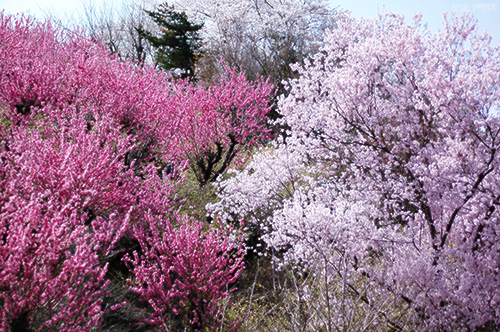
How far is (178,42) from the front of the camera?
722 inches

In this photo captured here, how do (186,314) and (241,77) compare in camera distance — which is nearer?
(186,314)

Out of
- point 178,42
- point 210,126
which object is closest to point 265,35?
point 178,42

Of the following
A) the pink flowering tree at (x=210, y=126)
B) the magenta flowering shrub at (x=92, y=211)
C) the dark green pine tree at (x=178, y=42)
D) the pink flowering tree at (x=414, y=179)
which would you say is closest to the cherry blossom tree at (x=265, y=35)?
the dark green pine tree at (x=178, y=42)

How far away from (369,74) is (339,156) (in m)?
1.02

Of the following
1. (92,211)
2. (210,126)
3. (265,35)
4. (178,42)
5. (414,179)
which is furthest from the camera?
(178,42)

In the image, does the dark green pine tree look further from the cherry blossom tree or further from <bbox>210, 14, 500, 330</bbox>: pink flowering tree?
<bbox>210, 14, 500, 330</bbox>: pink flowering tree

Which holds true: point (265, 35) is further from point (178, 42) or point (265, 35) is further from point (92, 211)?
point (92, 211)

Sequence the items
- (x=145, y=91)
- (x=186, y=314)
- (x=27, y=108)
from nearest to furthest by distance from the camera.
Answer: (x=186, y=314)
(x=27, y=108)
(x=145, y=91)

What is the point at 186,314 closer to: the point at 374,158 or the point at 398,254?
the point at 398,254

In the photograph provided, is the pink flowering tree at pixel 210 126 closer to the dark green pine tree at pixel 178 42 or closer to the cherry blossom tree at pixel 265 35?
the cherry blossom tree at pixel 265 35

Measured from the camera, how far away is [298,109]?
4.85m

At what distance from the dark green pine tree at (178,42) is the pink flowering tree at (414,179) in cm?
1480

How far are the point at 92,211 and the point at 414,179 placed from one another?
327 centimetres

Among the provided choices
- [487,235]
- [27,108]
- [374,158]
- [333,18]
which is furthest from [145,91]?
[333,18]
